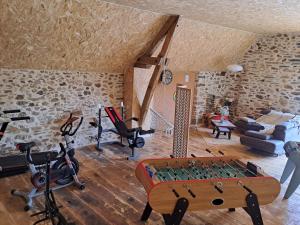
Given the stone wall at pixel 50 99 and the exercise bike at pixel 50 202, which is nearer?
the exercise bike at pixel 50 202

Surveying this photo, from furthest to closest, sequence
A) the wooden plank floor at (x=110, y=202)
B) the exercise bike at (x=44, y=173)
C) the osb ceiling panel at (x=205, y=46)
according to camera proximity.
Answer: the osb ceiling panel at (x=205, y=46), the exercise bike at (x=44, y=173), the wooden plank floor at (x=110, y=202)

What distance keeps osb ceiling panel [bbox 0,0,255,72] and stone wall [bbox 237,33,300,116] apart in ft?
6.26

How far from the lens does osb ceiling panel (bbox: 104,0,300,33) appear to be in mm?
4387

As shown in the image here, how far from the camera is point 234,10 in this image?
4891 millimetres

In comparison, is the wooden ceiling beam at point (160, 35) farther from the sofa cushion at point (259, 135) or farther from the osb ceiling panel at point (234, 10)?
the sofa cushion at point (259, 135)

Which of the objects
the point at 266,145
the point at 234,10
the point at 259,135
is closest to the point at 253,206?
the point at 234,10

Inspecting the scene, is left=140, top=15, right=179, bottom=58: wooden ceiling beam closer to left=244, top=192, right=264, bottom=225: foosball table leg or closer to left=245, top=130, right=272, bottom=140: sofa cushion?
left=245, top=130, right=272, bottom=140: sofa cushion

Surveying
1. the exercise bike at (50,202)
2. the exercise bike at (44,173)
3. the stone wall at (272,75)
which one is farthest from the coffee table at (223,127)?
the exercise bike at (50,202)

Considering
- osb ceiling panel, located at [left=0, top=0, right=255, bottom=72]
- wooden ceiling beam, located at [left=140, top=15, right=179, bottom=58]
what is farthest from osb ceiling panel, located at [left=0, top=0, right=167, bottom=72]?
wooden ceiling beam, located at [left=140, top=15, right=179, bottom=58]

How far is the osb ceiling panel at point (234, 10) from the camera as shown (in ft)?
14.4

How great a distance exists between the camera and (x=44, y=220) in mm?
3246

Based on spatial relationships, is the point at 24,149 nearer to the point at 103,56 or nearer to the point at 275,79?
the point at 103,56

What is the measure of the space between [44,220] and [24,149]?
1.06 m

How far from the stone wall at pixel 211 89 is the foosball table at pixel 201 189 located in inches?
221
